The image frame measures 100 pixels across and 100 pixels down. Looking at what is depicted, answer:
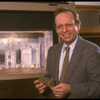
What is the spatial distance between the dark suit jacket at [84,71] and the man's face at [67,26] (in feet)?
0.25

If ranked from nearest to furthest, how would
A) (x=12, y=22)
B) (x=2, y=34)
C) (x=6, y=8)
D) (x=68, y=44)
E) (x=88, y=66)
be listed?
(x=88, y=66)
(x=68, y=44)
(x=6, y=8)
(x=12, y=22)
(x=2, y=34)

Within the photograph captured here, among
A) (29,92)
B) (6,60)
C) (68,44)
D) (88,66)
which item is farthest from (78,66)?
(6,60)

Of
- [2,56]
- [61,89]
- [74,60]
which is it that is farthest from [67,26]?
[2,56]

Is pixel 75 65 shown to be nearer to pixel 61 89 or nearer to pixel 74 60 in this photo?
pixel 74 60

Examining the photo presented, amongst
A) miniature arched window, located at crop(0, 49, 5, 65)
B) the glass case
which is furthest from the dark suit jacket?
miniature arched window, located at crop(0, 49, 5, 65)

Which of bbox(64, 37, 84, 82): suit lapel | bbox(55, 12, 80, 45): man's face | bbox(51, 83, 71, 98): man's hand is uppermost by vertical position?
bbox(55, 12, 80, 45): man's face

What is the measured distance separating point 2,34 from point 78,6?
0.95 meters

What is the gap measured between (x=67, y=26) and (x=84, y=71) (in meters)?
0.37

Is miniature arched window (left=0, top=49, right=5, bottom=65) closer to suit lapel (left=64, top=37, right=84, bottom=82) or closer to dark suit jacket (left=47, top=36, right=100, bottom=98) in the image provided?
dark suit jacket (left=47, top=36, right=100, bottom=98)

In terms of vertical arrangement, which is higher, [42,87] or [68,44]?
[68,44]

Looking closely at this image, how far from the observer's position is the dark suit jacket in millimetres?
1125

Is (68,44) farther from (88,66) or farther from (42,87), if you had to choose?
(42,87)

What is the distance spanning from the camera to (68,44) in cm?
137

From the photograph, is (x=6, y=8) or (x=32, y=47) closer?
(x=6, y=8)
